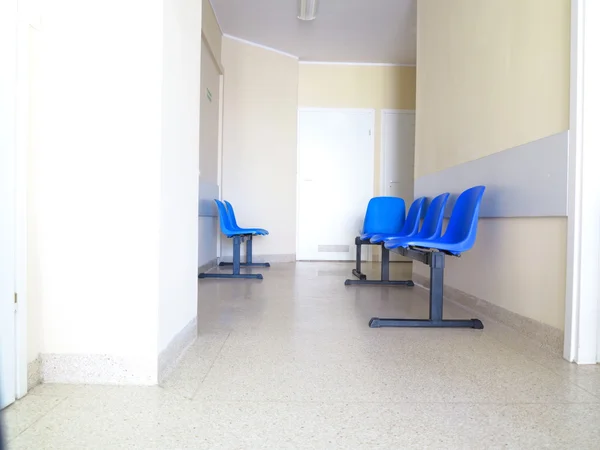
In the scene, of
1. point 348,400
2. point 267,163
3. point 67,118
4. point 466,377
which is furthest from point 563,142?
point 267,163

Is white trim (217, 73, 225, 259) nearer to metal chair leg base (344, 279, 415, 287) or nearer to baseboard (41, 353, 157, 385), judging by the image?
metal chair leg base (344, 279, 415, 287)

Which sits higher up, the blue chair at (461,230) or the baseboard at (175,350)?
the blue chair at (461,230)

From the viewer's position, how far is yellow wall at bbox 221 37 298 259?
5.87 metres

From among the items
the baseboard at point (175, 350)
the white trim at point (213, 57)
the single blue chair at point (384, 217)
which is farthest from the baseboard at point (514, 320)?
the white trim at point (213, 57)

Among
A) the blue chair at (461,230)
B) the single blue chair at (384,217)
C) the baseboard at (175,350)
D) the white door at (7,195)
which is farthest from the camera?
the single blue chair at (384,217)

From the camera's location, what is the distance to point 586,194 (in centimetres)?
174

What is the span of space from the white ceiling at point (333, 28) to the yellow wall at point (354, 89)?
0.50 ft

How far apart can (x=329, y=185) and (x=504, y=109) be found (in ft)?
13.0

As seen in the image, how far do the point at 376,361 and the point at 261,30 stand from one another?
487 cm

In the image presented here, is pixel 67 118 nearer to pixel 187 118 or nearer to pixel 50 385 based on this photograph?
pixel 187 118

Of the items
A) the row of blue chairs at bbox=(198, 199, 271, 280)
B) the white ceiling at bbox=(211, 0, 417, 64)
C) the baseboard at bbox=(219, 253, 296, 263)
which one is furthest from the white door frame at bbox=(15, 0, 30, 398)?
the baseboard at bbox=(219, 253, 296, 263)

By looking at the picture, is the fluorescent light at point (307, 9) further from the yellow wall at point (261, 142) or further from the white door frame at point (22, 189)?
the white door frame at point (22, 189)

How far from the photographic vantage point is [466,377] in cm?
155

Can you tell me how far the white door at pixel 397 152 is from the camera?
6.35 m
